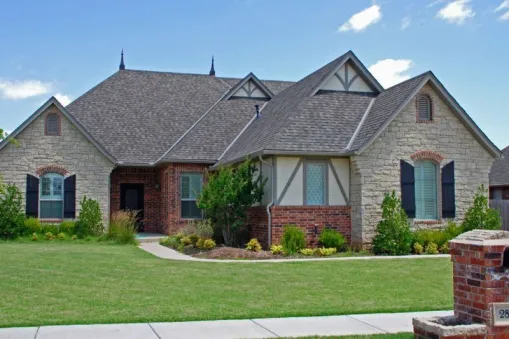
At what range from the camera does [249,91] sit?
1131 inches

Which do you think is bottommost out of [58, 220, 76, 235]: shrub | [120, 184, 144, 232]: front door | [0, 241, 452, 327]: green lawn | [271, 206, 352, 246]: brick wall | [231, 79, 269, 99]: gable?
[0, 241, 452, 327]: green lawn

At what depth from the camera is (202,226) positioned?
19.6 metres

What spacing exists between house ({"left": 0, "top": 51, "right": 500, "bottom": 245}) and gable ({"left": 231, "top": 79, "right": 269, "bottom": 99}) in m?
0.07

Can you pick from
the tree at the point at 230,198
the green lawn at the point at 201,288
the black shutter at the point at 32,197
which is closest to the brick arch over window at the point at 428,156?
the green lawn at the point at 201,288

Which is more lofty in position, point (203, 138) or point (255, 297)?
point (203, 138)

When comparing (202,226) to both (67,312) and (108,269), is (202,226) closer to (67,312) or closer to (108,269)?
(108,269)

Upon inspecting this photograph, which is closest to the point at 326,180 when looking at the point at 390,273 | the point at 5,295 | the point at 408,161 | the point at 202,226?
the point at 408,161

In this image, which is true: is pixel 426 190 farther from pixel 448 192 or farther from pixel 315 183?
pixel 315 183

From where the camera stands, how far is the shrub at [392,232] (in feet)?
59.1

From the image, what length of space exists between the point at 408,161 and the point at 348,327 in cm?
1211

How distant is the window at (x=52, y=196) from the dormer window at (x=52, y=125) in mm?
1677

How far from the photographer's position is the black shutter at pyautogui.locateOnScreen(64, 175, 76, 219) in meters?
24.0

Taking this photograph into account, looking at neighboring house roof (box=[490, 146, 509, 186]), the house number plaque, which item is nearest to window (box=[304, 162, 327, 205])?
the house number plaque

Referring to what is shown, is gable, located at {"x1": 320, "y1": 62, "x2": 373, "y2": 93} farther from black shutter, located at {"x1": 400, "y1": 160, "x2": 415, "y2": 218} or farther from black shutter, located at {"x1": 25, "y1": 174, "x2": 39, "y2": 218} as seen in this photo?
black shutter, located at {"x1": 25, "y1": 174, "x2": 39, "y2": 218}
